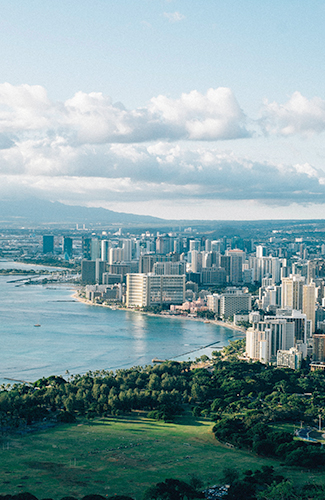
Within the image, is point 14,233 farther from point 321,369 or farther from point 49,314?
point 321,369

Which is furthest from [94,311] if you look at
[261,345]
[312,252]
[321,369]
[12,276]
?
[312,252]

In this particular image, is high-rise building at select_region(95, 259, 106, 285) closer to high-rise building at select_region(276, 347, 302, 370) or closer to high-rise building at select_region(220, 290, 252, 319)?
high-rise building at select_region(220, 290, 252, 319)

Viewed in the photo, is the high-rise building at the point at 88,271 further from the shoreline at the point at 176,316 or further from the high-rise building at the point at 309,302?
the high-rise building at the point at 309,302

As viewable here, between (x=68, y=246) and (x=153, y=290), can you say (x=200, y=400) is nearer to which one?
(x=153, y=290)

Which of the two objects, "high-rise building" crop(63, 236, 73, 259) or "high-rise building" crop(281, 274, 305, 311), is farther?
"high-rise building" crop(63, 236, 73, 259)

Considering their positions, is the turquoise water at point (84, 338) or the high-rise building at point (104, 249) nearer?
the turquoise water at point (84, 338)

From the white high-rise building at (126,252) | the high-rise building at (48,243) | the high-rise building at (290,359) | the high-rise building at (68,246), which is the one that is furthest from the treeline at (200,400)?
the high-rise building at (48,243)

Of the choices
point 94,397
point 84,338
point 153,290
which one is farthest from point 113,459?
point 153,290

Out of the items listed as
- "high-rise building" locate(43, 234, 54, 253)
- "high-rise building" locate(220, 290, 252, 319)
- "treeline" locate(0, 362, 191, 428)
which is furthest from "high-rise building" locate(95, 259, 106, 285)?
"high-rise building" locate(43, 234, 54, 253)
